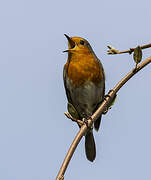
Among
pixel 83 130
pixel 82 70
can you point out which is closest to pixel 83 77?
pixel 82 70

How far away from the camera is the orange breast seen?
15.5 feet

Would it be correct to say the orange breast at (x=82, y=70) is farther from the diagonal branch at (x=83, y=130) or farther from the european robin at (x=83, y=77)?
the diagonal branch at (x=83, y=130)

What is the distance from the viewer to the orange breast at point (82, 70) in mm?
4727

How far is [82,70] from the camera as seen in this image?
472cm

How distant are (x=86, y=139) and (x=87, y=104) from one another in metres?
0.98

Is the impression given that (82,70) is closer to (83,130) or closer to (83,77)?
(83,77)

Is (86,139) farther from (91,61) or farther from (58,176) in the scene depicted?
(58,176)

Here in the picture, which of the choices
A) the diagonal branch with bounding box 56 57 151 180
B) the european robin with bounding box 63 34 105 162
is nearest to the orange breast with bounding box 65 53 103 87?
the european robin with bounding box 63 34 105 162

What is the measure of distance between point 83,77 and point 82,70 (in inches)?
4.0

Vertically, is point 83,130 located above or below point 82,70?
below

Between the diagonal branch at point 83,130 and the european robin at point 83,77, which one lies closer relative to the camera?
the diagonal branch at point 83,130

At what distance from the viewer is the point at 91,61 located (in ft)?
16.3

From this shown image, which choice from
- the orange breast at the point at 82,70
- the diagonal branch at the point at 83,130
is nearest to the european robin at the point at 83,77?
the orange breast at the point at 82,70

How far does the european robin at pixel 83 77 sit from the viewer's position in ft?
15.5
